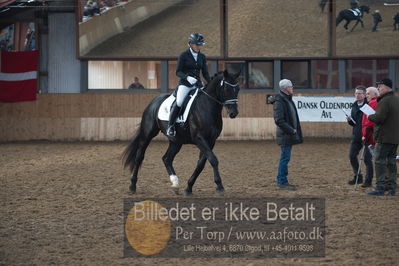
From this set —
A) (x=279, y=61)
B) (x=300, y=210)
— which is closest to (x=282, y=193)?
(x=300, y=210)

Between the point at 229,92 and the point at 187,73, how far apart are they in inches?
35.8

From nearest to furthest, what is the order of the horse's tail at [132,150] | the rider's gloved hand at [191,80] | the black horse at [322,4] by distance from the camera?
the rider's gloved hand at [191,80] → the horse's tail at [132,150] → the black horse at [322,4]

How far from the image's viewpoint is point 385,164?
11008 millimetres

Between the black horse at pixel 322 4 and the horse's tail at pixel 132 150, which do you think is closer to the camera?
the horse's tail at pixel 132 150

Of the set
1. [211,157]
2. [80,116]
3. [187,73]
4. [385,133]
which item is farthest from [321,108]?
[211,157]

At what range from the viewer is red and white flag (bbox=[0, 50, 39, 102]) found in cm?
2261

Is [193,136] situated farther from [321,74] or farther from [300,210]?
[321,74]

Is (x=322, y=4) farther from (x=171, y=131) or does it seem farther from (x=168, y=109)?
(x=171, y=131)

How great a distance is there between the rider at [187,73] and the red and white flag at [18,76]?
1240 centimetres

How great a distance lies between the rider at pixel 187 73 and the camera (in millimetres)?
11258

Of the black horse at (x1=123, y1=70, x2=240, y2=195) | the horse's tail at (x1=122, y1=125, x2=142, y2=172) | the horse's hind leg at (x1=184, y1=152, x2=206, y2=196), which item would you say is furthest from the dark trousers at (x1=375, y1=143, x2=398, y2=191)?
the horse's tail at (x1=122, y1=125, x2=142, y2=172)

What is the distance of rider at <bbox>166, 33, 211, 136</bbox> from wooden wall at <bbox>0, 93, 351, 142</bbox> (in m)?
11.2

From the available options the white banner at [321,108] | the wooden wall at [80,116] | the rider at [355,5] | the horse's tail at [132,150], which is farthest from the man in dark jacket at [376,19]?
the horse's tail at [132,150]

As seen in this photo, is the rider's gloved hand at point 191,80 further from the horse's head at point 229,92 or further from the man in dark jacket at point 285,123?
the man in dark jacket at point 285,123
